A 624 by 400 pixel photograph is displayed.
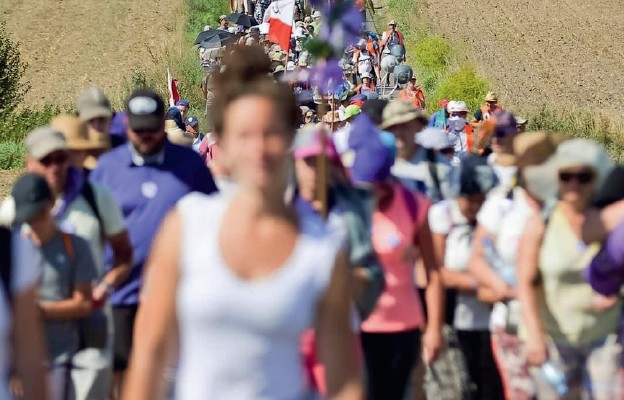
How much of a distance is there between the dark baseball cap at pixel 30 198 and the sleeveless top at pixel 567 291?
2023mm

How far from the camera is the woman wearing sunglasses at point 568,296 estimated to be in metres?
4.74

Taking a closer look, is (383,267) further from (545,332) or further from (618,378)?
(618,378)

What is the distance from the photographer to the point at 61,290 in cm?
480

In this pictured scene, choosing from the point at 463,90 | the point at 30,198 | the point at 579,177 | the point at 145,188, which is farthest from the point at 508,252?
the point at 463,90

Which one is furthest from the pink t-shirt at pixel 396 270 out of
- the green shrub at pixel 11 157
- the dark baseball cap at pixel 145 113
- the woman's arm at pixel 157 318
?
the green shrub at pixel 11 157

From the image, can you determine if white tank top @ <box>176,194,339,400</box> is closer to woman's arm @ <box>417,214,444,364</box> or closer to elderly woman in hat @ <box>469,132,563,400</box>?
woman's arm @ <box>417,214,444,364</box>

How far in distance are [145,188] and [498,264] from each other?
175 cm

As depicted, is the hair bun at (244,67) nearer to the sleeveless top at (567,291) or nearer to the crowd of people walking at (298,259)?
the crowd of people walking at (298,259)

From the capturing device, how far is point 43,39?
47906 mm

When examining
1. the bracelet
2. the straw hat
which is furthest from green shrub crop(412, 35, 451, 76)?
the bracelet

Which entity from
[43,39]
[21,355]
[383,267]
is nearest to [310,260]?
[21,355]

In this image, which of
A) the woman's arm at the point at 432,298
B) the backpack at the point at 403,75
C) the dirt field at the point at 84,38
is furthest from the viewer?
the dirt field at the point at 84,38

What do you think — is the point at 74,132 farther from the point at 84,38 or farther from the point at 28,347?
the point at 84,38

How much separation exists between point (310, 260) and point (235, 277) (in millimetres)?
177
